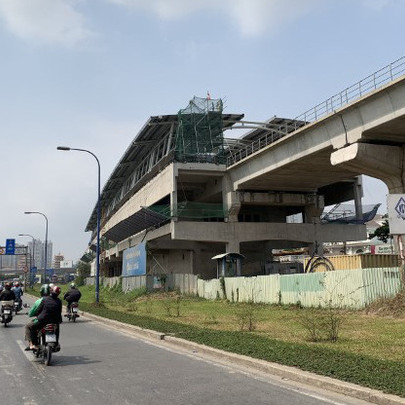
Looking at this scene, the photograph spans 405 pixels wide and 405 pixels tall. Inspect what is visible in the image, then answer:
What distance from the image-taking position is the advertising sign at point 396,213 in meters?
14.0

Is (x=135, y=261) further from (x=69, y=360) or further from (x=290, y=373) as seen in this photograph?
(x=290, y=373)

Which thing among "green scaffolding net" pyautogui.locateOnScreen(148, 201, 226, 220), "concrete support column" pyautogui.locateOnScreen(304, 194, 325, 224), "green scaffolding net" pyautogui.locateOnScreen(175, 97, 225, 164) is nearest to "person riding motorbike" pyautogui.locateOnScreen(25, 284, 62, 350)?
"green scaffolding net" pyautogui.locateOnScreen(148, 201, 226, 220)

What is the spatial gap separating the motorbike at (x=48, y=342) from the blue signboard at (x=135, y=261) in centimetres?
3320

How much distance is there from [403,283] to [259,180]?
70.4ft

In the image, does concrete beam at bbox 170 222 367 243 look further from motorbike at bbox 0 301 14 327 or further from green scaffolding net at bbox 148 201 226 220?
motorbike at bbox 0 301 14 327

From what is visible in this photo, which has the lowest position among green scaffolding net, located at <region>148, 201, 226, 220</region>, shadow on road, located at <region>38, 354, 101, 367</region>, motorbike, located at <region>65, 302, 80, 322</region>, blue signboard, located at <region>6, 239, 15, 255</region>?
shadow on road, located at <region>38, 354, 101, 367</region>

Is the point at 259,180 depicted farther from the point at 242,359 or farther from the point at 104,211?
the point at 104,211

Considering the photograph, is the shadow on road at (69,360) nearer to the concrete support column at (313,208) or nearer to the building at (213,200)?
the building at (213,200)

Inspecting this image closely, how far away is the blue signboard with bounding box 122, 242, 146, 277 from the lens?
143ft

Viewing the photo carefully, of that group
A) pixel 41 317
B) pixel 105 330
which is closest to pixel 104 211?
pixel 105 330

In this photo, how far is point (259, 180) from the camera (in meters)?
39.9

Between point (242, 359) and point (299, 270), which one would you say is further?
point (299, 270)

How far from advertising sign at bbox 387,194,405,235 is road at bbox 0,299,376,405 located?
7.59m

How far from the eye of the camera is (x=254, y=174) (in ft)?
126
